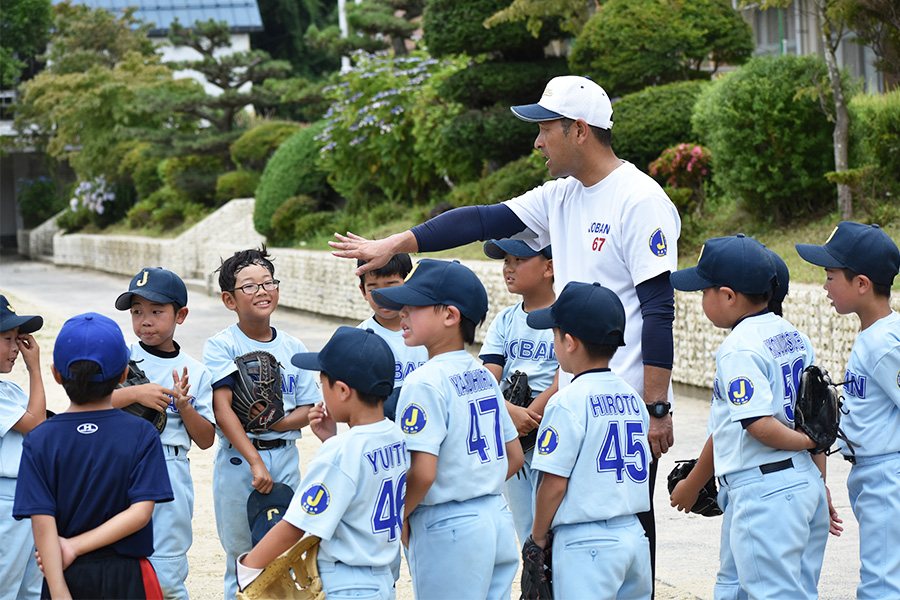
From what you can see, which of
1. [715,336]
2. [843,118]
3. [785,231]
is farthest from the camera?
[785,231]

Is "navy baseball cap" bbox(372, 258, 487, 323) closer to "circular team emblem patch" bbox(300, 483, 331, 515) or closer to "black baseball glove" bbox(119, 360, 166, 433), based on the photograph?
"circular team emblem patch" bbox(300, 483, 331, 515)

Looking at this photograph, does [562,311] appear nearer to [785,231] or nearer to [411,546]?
[411,546]

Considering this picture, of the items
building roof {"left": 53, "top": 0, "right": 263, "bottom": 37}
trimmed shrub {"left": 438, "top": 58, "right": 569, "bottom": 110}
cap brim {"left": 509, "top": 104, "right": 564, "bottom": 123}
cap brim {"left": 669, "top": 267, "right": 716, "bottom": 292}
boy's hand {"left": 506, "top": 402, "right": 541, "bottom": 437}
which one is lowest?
A: boy's hand {"left": 506, "top": 402, "right": 541, "bottom": 437}

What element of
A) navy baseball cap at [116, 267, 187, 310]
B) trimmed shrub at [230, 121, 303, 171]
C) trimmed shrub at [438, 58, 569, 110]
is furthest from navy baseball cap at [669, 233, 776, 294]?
trimmed shrub at [230, 121, 303, 171]

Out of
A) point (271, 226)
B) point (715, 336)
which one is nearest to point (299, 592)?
point (715, 336)

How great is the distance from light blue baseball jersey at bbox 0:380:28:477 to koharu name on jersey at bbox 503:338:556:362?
6.57ft

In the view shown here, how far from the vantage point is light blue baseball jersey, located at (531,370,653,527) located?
10.4 ft

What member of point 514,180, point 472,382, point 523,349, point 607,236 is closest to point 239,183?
point 514,180

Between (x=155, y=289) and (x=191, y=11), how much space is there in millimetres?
44605

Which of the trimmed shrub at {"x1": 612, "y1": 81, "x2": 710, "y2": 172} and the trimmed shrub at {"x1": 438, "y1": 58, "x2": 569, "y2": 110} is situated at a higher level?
the trimmed shrub at {"x1": 438, "y1": 58, "x2": 569, "y2": 110}

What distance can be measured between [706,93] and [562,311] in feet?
29.4

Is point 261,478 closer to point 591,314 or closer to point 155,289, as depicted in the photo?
point 155,289

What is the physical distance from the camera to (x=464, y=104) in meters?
15.2

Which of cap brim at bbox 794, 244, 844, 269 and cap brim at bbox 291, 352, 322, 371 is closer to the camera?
cap brim at bbox 291, 352, 322, 371
